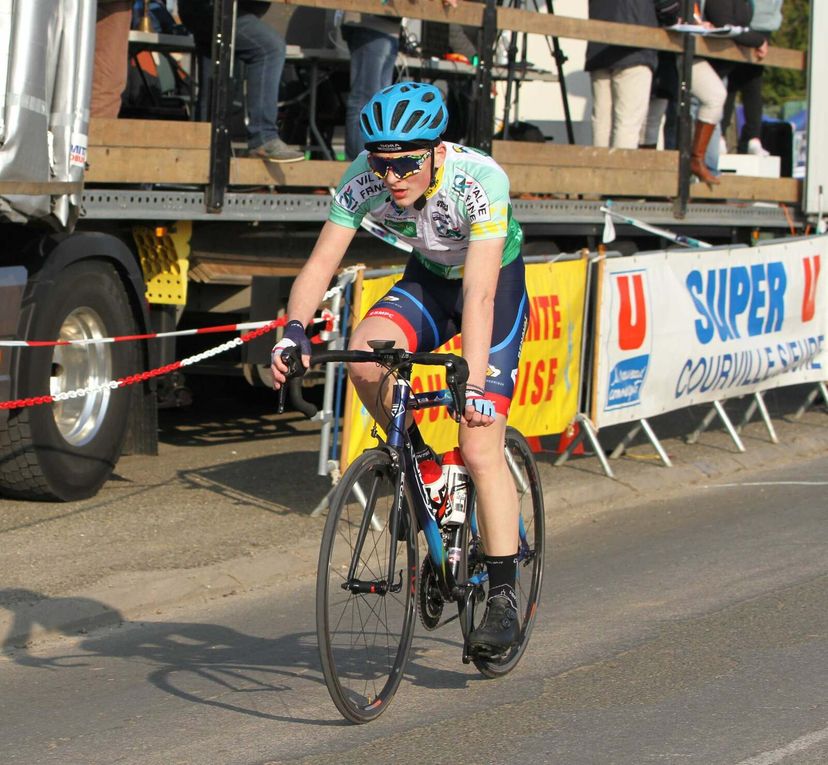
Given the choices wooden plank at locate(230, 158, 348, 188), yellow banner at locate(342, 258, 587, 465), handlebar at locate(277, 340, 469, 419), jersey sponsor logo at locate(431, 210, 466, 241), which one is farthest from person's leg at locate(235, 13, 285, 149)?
handlebar at locate(277, 340, 469, 419)

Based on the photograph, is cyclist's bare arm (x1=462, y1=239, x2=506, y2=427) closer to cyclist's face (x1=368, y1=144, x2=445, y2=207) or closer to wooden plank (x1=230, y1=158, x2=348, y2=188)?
cyclist's face (x1=368, y1=144, x2=445, y2=207)

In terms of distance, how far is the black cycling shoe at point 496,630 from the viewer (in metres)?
5.26

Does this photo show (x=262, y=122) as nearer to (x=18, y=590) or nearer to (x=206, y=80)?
(x=206, y=80)

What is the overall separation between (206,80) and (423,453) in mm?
5666

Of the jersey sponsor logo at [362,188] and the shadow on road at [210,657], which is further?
the shadow on road at [210,657]

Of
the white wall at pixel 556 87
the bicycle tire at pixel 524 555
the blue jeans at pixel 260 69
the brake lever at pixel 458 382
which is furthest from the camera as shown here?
the white wall at pixel 556 87

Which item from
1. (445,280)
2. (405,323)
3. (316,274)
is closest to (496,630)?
(405,323)

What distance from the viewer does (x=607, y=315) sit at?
9.70 meters

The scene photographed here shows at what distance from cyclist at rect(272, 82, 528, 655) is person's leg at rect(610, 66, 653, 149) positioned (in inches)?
259

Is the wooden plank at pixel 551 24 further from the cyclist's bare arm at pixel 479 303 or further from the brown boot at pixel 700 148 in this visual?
the cyclist's bare arm at pixel 479 303

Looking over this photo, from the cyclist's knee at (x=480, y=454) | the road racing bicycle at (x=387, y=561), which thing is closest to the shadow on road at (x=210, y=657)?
the road racing bicycle at (x=387, y=561)

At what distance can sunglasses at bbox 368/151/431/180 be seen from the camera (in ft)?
16.1

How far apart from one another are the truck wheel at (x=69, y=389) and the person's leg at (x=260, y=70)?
1381mm

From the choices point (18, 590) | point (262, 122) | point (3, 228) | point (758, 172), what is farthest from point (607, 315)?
point (758, 172)
